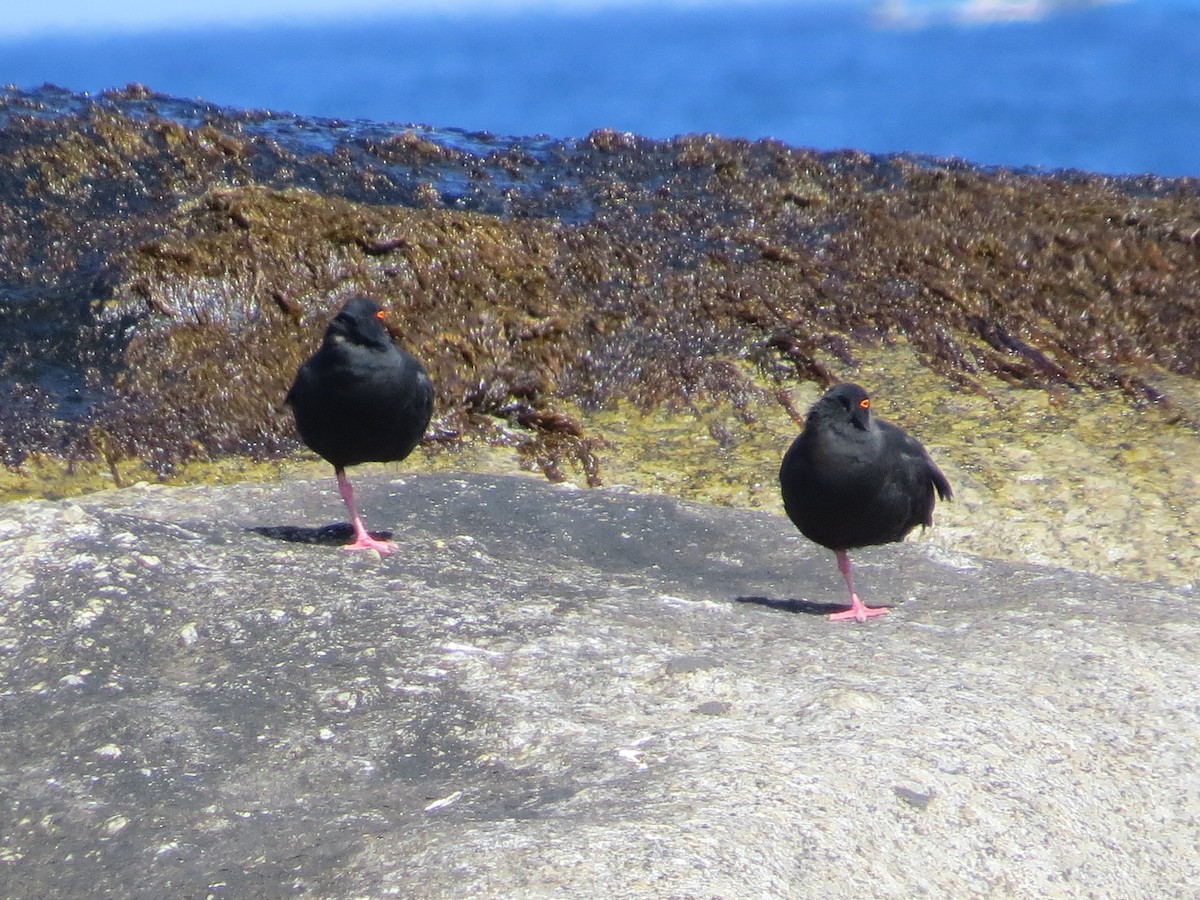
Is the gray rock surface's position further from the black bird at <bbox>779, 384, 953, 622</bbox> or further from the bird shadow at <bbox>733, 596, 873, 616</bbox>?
the black bird at <bbox>779, 384, 953, 622</bbox>

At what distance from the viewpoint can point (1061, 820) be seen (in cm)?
407

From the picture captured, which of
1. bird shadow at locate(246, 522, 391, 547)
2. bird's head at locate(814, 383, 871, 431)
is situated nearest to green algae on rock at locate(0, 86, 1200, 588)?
bird shadow at locate(246, 522, 391, 547)

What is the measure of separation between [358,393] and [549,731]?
2.82 m

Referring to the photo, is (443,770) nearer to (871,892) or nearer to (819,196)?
(871,892)

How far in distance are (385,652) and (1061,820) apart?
2419mm

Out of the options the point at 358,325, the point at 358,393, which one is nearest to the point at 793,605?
the point at 358,393

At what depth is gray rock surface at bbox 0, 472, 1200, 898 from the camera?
3.58 m

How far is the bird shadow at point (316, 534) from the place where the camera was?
647 centimetres

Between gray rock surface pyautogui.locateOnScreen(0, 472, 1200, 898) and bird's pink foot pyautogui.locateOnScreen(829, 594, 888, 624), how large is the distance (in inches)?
4.7

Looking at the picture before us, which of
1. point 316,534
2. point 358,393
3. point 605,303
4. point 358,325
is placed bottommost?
point 316,534

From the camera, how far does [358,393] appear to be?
259 inches

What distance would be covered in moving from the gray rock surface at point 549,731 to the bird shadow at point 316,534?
0.67ft

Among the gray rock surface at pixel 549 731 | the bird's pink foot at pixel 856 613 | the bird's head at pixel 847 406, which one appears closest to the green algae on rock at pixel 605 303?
the bird's pink foot at pixel 856 613

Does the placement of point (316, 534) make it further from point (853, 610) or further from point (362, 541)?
point (853, 610)
